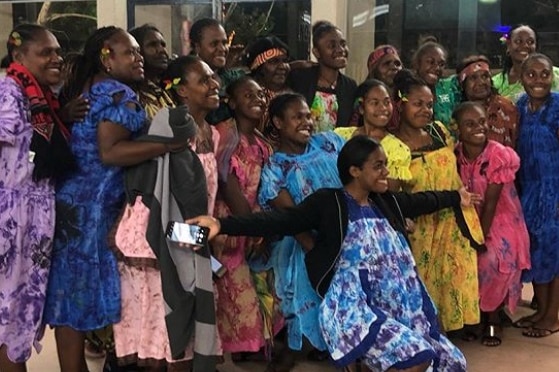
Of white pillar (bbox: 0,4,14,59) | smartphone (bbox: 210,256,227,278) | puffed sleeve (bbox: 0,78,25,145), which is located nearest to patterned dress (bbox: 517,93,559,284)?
smartphone (bbox: 210,256,227,278)

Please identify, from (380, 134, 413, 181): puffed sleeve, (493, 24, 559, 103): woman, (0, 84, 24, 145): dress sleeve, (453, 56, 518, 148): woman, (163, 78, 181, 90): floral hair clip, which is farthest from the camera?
(493, 24, 559, 103): woman

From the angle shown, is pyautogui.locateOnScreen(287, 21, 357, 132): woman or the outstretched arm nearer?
the outstretched arm

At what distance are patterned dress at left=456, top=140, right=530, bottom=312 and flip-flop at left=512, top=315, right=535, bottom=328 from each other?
31cm

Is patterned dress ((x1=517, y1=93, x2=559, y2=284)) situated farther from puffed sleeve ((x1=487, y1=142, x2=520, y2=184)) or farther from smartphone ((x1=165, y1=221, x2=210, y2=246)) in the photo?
smartphone ((x1=165, y1=221, x2=210, y2=246))

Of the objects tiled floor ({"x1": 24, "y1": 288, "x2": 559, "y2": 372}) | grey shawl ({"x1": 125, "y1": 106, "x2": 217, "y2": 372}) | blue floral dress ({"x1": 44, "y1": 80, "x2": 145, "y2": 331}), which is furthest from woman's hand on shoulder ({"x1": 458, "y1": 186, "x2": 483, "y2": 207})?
blue floral dress ({"x1": 44, "y1": 80, "x2": 145, "y2": 331})

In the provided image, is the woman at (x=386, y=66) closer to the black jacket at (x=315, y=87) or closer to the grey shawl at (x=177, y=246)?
the black jacket at (x=315, y=87)

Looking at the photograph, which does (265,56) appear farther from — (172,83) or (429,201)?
(429,201)

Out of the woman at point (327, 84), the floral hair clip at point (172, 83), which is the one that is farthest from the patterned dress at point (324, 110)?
the floral hair clip at point (172, 83)

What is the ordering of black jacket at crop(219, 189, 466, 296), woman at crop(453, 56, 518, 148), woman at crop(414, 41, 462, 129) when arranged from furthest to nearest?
woman at crop(414, 41, 462, 129) → woman at crop(453, 56, 518, 148) → black jacket at crop(219, 189, 466, 296)

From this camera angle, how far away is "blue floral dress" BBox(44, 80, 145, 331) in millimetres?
2924

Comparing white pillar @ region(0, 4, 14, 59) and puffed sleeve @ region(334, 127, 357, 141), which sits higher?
white pillar @ region(0, 4, 14, 59)

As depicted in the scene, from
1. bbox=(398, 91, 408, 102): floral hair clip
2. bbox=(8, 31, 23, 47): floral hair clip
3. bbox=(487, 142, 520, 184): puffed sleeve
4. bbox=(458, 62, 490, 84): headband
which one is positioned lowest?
bbox=(487, 142, 520, 184): puffed sleeve

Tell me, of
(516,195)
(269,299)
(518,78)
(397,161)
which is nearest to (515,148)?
(516,195)

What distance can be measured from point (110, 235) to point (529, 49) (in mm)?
3129
